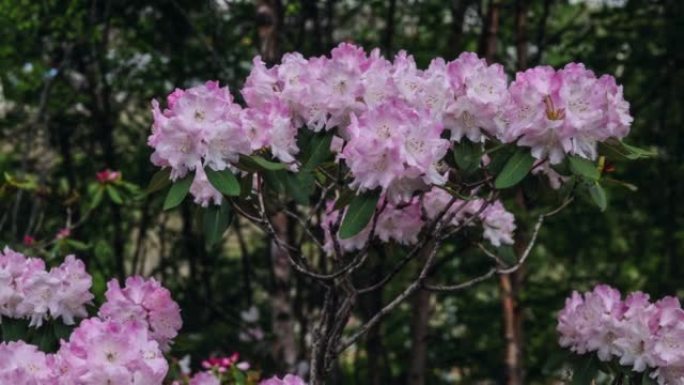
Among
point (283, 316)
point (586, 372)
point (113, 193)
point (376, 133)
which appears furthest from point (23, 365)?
point (283, 316)

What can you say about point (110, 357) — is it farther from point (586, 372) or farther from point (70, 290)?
point (586, 372)

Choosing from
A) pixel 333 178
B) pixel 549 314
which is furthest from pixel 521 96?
pixel 549 314

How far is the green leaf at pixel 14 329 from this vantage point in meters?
2.32

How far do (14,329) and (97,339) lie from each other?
22.1 inches

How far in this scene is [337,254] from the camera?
2.29 meters

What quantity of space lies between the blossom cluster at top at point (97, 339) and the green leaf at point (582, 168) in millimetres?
817

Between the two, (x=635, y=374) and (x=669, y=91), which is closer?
(x=635, y=374)

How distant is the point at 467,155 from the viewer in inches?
78.9

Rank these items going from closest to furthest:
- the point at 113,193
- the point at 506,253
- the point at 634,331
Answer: the point at 634,331 < the point at 506,253 < the point at 113,193

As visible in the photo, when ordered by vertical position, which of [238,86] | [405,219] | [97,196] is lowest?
[405,219]

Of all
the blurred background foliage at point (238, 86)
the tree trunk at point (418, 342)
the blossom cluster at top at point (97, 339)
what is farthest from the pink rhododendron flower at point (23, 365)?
the tree trunk at point (418, 342)

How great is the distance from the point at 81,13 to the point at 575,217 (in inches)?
87.6

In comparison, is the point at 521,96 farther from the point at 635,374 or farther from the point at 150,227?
the point at 150,227

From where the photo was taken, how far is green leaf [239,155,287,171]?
6.40ft
